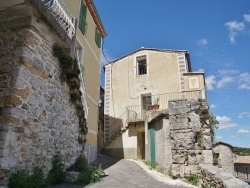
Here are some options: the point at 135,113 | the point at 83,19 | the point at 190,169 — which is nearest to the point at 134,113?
the point at 135,113

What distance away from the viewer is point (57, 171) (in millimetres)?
5074

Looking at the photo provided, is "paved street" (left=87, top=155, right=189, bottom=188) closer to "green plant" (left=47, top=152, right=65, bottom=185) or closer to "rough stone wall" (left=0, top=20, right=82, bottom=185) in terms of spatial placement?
"green plant" (left=47, top=152, right=65, bottom=185)

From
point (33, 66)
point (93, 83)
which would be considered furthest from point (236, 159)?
point (33, 66)

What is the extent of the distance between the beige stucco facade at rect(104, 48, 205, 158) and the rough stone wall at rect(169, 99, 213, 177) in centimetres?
685

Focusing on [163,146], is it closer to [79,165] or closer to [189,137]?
[189,137]

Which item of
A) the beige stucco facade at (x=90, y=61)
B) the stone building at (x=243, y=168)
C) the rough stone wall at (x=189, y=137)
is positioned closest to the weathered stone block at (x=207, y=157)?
the rough stone wall at (x=189, y=137)

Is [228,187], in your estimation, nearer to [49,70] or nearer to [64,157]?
[64,157]

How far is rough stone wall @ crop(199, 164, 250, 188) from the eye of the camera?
4234 millimetres

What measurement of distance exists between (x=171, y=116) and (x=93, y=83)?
18.5ft

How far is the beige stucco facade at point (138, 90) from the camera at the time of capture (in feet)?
46.7

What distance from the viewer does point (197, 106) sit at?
22.4ft

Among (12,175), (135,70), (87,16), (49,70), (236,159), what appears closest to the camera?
(12,175)

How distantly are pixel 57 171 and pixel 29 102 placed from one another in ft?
5.96

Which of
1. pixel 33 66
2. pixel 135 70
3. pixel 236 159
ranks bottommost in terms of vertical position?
pixel 236 159
